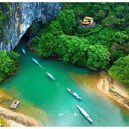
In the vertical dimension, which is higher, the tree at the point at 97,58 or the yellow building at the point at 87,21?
the yellow building at the point at 87,21

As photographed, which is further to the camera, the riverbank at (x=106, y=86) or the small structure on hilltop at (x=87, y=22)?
the small structure on hilltop at (x=87, y=22)

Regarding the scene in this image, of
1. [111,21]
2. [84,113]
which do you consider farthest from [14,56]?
[111,21]

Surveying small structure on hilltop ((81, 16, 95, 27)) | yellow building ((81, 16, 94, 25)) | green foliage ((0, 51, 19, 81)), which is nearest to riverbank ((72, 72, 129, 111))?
green foliage ((0, 51, 19, 81))

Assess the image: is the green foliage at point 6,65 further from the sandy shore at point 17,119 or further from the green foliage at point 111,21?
the green foliage at point 111,21

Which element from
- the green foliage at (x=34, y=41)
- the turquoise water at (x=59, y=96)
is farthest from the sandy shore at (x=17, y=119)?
the green foliage at (x=34, y=41)

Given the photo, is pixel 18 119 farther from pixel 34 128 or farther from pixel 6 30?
pixel 6 30

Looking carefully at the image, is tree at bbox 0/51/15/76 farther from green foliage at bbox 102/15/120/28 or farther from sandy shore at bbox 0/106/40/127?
green foliage at bbox 102/15/120/28

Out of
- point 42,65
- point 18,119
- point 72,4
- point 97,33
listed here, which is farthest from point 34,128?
point 72,4

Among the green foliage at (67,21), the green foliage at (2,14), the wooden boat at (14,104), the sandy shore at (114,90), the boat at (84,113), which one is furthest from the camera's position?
the green foliage at (67,21)
